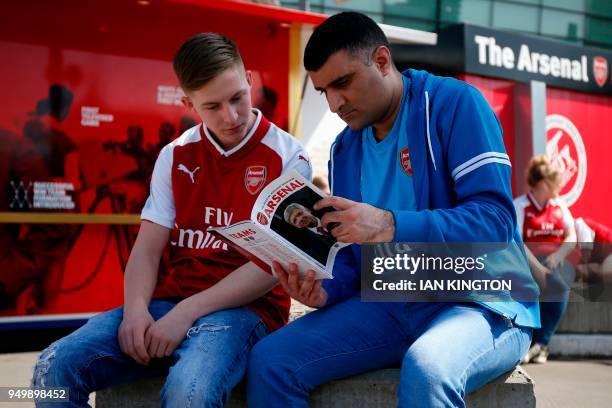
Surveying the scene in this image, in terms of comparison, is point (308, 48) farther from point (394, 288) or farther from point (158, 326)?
point (158, 326)

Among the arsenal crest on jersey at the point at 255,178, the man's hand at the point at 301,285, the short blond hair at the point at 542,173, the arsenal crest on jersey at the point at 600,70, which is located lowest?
the man's hand at the point at 301,285

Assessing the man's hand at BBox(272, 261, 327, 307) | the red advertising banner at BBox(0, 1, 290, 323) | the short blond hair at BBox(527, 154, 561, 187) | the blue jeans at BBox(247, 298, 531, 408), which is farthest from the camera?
the short blond hair at BBox(527, 154, 561, 187)

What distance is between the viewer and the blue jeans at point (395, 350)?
1.97m

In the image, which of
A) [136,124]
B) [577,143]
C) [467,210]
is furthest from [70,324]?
[577,143]

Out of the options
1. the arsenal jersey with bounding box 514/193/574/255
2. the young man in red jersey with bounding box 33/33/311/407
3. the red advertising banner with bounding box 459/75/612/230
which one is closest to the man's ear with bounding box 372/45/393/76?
the young man in red jersey with bounding box 33/33/311/407

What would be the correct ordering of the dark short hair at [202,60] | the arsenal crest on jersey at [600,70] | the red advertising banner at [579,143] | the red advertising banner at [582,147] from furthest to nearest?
the arsenal crest on jersey at [600,70] < the red advertising banner at [582,147] < the red advertising banner at [579,143] < the dark short hair at [202,60]

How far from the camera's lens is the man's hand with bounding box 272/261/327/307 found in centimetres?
226

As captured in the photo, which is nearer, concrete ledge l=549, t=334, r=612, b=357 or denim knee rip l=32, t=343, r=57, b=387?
denim knee rip l=32, t=343, r=57, b=387

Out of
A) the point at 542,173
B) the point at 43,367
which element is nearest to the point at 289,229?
the point at 43,367

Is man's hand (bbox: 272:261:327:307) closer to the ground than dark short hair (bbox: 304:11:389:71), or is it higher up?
closer to the ground

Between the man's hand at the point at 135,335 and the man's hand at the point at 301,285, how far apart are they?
0.47m

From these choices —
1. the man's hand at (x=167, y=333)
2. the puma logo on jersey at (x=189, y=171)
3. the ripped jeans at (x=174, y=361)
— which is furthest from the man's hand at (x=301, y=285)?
the puma logo on jersey at (x=189, y=171)

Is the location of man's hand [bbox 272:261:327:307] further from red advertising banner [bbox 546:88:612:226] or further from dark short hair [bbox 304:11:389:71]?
red advertising banner [bbox 546:88:612:226]

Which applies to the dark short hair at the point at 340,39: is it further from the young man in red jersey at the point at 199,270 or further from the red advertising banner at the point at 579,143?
the red advertising banner at the point at 579,143
